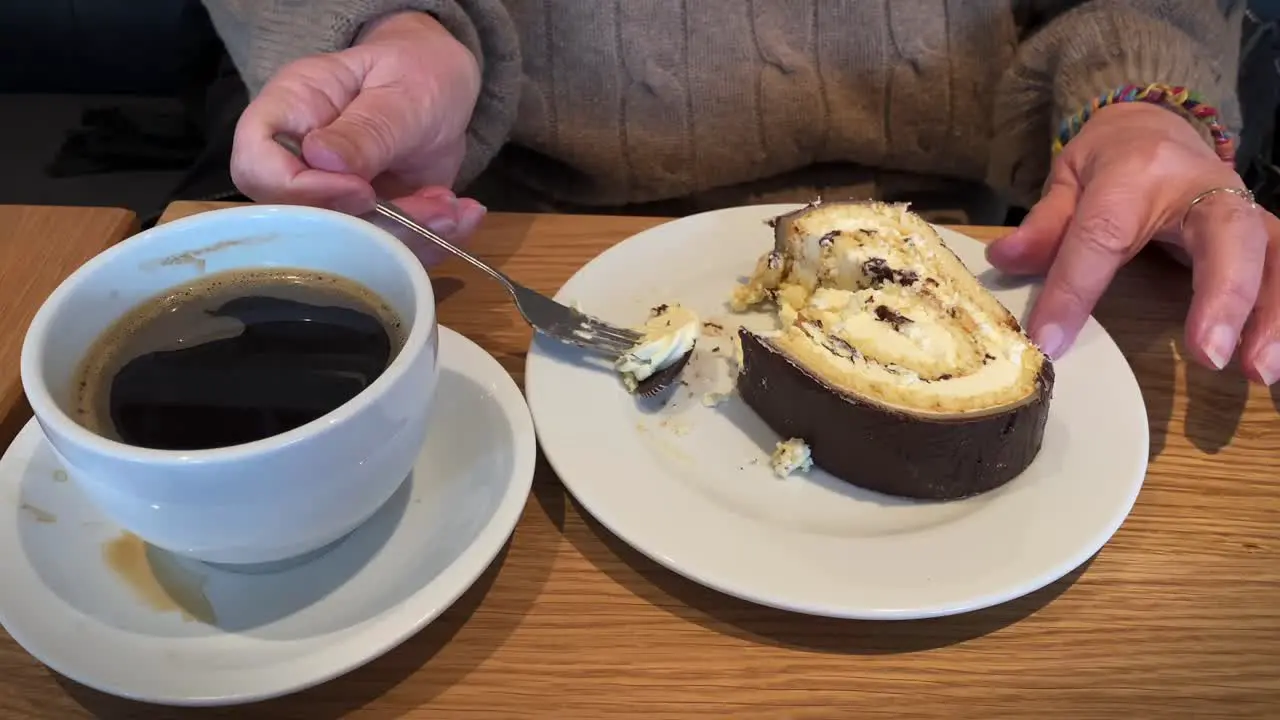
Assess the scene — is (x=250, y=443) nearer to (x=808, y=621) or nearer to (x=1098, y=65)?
(x=808, y=621)

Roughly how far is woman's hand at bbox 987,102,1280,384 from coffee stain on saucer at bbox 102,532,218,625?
22.8 inches

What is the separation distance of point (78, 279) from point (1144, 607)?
628mm

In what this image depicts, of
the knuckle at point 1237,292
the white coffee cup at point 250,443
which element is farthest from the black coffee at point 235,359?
the knuckle at point 1237,292

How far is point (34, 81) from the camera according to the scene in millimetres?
1715

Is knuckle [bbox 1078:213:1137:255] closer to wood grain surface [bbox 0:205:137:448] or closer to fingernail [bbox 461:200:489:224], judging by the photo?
fingernail [bbox 461:200:489:224]

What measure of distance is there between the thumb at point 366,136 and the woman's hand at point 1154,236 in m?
0.48

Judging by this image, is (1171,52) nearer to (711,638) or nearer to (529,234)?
(529,234)

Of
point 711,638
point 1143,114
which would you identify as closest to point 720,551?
point 711,638

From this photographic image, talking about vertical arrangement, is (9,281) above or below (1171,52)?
below

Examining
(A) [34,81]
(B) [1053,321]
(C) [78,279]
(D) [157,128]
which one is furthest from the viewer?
(A) [34,81]

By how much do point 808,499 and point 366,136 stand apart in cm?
40

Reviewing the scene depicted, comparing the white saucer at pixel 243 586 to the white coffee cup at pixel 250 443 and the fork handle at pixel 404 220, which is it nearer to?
the white coffee cup at pixel 250 443

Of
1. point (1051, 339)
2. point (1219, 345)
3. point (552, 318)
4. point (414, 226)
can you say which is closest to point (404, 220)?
point (414, 226)

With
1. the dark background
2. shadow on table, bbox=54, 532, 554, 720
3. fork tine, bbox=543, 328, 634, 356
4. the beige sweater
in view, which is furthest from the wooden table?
the dark background
